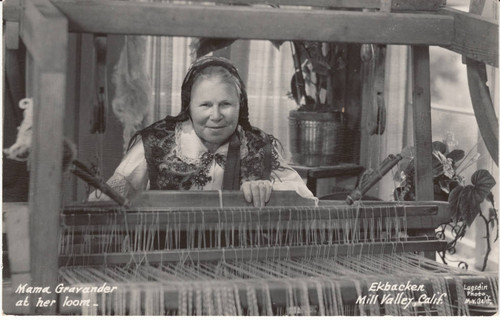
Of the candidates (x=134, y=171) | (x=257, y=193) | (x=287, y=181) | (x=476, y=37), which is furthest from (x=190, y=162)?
(x=476, y=37)

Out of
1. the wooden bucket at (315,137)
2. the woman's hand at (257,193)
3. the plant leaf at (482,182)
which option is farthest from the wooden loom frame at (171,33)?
the wooden bucket at (315,137)

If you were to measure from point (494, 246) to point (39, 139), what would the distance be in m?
2.32

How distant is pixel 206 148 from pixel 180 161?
0.09 metres

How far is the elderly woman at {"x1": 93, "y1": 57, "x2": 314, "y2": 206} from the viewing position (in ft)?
7.68

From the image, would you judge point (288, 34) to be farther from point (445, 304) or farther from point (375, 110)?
point (445, 304)

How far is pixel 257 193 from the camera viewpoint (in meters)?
1.87

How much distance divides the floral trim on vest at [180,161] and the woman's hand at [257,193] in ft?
1.67

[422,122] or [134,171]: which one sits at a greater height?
[422,122]

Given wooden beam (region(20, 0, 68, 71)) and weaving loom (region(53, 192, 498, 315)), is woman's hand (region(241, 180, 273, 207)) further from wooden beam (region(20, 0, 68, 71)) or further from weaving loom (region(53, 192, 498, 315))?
wooden beam (region(20, 0, 68, 71))

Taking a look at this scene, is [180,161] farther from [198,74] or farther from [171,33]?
[171,33]

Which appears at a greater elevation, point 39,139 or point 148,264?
point 39,139

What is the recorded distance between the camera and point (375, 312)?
170 centimetres

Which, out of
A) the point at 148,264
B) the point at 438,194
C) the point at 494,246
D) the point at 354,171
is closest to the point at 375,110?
the point at 148,264

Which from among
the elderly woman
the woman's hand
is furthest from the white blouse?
the woman's hand
